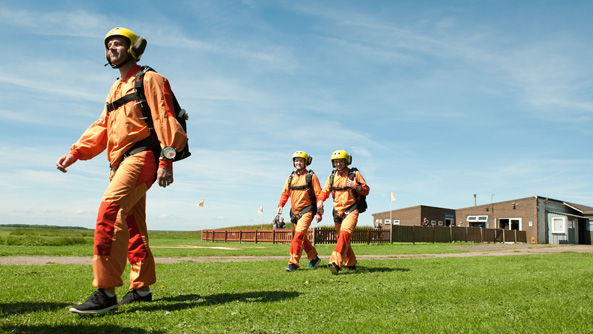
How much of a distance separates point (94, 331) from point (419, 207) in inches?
2067

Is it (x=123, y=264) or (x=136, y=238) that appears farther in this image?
(x=136, y=238)

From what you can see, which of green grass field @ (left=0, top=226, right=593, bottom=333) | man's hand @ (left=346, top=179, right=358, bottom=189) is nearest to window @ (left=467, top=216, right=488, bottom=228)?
man's hand @ (left=346, top=179, right=358, bottom=189)

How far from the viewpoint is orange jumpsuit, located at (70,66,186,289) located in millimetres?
3748

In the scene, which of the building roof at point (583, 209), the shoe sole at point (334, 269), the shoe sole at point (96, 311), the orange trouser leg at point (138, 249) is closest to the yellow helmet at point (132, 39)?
the orange trouser leg at point (138, 249)

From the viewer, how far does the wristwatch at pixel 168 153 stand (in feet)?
13.0

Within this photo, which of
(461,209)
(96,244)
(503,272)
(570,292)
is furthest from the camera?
(461,209)

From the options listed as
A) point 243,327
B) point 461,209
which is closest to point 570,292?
point 243,327

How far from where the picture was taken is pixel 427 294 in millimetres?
5016

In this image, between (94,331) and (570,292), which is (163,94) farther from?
(570,292)

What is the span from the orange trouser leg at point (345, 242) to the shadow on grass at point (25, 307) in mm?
4463

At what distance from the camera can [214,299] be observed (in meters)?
4.52

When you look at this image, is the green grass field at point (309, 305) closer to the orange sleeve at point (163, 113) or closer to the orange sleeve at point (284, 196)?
the orange sleeve at point (163, 113)

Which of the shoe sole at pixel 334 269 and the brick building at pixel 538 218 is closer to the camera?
the shoe sole at pixel 334 269

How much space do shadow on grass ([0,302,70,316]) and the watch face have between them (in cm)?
162
